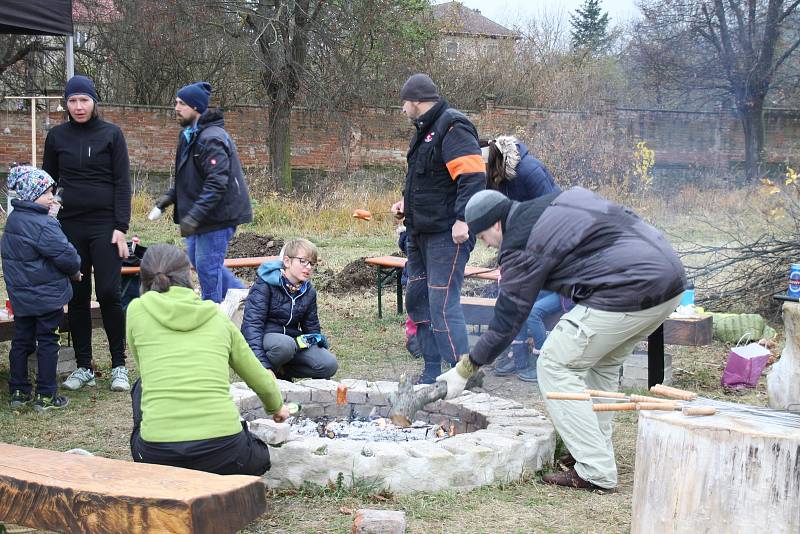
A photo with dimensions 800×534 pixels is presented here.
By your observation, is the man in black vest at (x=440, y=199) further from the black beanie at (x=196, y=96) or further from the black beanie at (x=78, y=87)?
the black beanie at (x=78, y=87)

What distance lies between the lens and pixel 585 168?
54.1 feet

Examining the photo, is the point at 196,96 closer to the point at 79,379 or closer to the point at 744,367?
the point at 79,379

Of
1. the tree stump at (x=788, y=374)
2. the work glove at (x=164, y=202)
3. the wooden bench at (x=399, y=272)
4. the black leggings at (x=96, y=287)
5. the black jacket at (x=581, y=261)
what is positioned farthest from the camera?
the wooden bench at (x=399, y=272)

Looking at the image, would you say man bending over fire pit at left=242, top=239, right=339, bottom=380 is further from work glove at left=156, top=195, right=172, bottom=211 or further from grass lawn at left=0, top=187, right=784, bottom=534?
work glove at left=156, top=195, right=172, bottom=211

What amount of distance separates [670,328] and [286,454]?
3849 millimetres

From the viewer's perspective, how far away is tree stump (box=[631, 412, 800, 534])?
283 cm

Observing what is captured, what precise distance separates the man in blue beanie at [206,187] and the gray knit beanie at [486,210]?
243cm

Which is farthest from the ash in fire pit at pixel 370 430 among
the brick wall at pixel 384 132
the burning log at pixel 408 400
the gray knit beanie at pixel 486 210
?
the brick wall at pixel 384 132

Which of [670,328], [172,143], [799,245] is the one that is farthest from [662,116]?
[670,328]

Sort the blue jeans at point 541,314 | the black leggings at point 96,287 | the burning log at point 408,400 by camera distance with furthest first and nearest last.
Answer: the blue jeans at point 541,314 → the black leggings at point 96,287 → the burning log at point 408,400

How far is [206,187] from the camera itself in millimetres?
5898

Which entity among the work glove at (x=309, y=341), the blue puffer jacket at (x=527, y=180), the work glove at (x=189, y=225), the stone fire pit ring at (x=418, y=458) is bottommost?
the stone fire pit ring at (x=418, y=458)

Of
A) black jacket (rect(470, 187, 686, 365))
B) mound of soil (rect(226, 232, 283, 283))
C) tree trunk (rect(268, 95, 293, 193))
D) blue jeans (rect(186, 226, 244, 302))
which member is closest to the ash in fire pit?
black jacket (rect(470, 187, 686, 365))

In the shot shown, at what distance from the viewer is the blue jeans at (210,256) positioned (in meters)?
6.05
